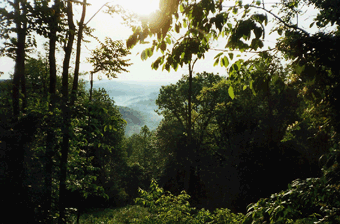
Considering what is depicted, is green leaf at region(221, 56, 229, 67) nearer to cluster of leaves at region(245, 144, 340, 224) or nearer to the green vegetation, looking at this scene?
the green vegetation

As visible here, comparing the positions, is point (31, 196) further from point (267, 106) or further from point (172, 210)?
point (267, 106)

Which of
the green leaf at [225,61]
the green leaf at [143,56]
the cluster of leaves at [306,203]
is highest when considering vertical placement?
the green leaf at [143,56]

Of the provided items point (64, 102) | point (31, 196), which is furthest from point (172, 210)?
point (64, 102)

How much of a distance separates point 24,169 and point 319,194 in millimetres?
5207

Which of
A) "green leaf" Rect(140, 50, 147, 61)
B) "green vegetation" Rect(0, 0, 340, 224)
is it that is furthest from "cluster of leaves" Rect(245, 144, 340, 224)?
"green leaf" Rect(140, 50, 147, 61)

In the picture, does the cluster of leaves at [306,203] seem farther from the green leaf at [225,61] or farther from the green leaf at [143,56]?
the green leaf at [143,56]

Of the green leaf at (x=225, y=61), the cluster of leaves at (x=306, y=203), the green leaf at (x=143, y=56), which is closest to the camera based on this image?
the cluster of leaves at (x=306, y=203)

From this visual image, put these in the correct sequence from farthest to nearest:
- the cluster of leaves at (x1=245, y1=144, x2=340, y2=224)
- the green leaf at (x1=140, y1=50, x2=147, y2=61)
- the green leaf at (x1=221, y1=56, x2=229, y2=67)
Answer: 1. the green leaf at (x1=140, y1=50, x2=147, y2=61)
2. the green leaf at (x1=221, y1=56, x2=229, y2=67)
3. the cluster of leaves at (x1=245, y1=144, x2=340, y2=224)

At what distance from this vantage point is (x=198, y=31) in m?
2.61

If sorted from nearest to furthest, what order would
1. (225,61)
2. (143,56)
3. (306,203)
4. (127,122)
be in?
(306,203) → (225,61) → (143,56) → (127,122)

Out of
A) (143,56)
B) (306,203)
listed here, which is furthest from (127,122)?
(306,203)

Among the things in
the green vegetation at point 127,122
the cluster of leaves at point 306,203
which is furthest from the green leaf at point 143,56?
the cluster of leaves at point 306,203

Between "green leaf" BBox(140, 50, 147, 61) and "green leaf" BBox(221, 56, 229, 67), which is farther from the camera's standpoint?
"green leaf" BBox(140, 50, 147, 61)

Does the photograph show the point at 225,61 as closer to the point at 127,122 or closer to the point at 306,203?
the point at 306,203
